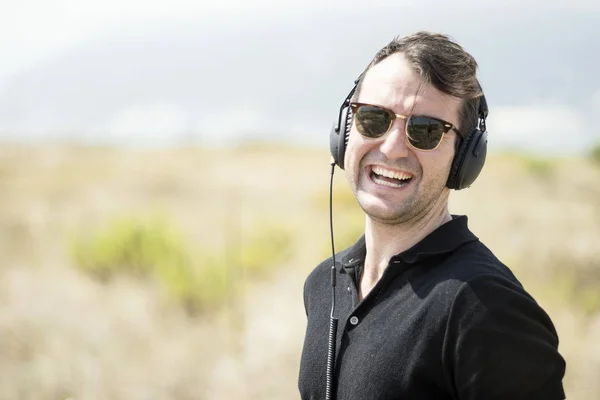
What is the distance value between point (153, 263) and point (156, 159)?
8.49 m

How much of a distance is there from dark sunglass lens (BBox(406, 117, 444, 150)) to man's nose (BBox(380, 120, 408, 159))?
18 millimetres

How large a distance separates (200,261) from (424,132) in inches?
356

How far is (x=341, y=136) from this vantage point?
1750 millimetres

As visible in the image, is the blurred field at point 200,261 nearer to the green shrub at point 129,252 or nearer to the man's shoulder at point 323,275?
the green shrub at point 129,252

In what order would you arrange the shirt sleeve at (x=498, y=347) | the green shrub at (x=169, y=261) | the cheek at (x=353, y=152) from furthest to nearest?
the green shrub at (x=169, y=261)
the cheek at (x=353, y=152)
the shirt sleeve at (x=498, y=347)

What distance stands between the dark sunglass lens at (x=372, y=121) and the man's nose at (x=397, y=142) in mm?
20

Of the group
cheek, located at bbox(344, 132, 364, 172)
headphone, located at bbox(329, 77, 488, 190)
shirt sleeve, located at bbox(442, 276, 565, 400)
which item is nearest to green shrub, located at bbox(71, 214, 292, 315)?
cheek, located at bbox(344, 132, 364, 172)

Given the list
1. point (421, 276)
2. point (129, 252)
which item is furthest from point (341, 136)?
point (129, 252)

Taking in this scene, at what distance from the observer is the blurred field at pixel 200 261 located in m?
6.25

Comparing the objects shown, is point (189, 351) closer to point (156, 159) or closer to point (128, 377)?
point (128, 377)

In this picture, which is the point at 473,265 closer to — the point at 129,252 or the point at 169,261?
the point at 169,261

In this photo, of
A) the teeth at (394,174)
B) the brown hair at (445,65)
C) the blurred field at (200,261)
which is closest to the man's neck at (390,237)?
the teeth at (394,174)

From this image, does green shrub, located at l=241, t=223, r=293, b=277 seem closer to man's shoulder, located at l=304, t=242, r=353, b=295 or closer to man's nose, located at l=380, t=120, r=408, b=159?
man's shoulder, located at l=304, t=242, r=353, b=295

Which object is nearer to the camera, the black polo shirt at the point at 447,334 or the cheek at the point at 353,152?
the black polo shirt at the point at 447,334
